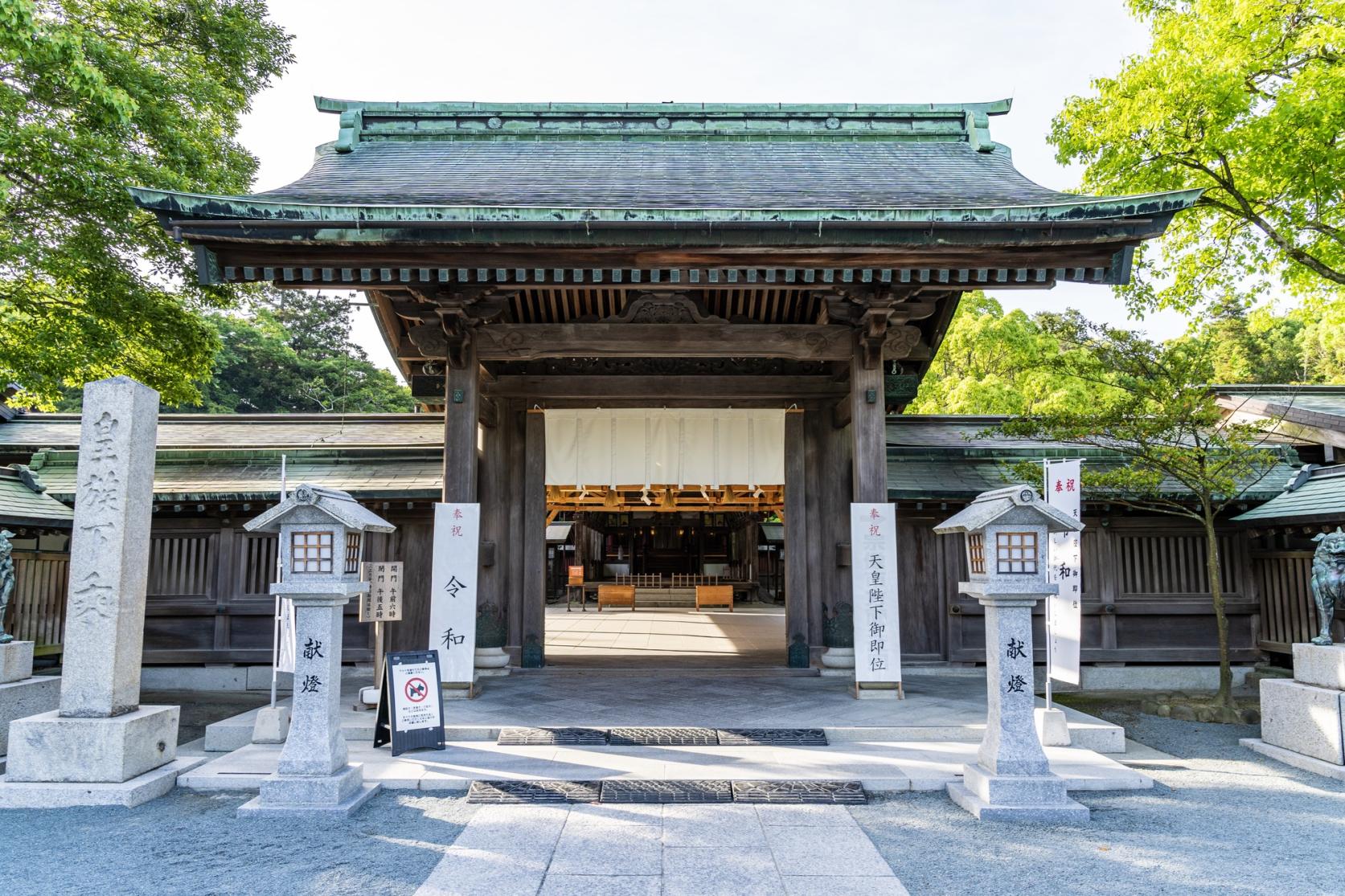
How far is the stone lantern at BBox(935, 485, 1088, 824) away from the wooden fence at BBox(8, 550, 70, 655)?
32.1 ft

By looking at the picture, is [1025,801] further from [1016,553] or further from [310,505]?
[310,505]

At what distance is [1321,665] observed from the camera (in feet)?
21.4

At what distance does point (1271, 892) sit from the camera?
4.04m

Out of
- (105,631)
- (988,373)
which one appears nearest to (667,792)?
(105,631)

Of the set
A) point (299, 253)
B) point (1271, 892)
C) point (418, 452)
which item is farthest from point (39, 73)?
point (1271, 892)

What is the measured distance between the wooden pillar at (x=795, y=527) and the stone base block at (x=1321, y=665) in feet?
16.4

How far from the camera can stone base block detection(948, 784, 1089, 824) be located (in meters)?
5.11

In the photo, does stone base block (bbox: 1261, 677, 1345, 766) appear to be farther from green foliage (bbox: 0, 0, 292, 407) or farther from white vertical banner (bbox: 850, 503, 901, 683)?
green foliage (bbox: 0, 0, 292, 407)

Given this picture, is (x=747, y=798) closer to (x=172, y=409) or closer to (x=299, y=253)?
(x=299, y=253)

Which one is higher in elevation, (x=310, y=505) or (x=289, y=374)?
(x=289, y=374)

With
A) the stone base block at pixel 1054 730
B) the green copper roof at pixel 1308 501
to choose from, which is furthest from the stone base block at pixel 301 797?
the green copper roof at pixel 1308 501

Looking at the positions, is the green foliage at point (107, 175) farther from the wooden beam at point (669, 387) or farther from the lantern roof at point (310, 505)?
the lantern roof at point (310, 505)

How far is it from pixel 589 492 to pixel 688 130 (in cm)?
944

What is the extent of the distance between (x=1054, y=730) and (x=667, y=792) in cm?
351
